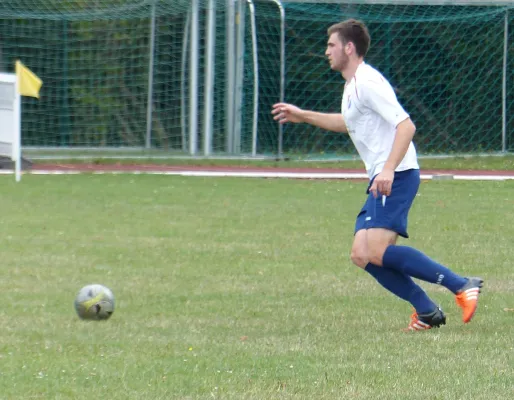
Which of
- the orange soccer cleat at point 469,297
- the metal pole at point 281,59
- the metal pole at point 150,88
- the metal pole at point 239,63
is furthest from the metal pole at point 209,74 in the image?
the orange soccer cleat at point 469,297

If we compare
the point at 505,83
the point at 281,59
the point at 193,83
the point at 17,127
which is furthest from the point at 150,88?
the point at 505,83

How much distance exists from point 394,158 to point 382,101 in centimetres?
34

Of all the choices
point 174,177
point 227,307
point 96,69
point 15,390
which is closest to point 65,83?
point 96,69

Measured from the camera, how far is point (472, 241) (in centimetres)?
1020

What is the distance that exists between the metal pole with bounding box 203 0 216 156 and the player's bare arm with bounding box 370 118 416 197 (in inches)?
615

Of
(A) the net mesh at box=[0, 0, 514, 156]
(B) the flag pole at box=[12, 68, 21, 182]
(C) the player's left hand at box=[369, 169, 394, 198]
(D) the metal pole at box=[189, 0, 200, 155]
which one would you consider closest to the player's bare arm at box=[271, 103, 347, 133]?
(C) the player's left hand at box=[369, 169, 394, 198]

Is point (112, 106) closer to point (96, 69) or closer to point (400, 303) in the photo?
point (96, 69)

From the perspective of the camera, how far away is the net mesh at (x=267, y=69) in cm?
2286

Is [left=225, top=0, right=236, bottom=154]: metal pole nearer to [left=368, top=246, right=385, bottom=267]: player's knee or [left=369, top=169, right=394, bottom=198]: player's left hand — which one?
[left=368, top=246, right=385, bottom=267]: player's knee

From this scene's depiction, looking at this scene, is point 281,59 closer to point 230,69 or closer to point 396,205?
point 230,69

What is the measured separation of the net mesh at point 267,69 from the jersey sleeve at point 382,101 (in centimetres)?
1652

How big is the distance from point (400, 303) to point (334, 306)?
48cm

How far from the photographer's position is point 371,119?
6199mm

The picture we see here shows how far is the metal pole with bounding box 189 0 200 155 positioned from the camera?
21484 millimetres
